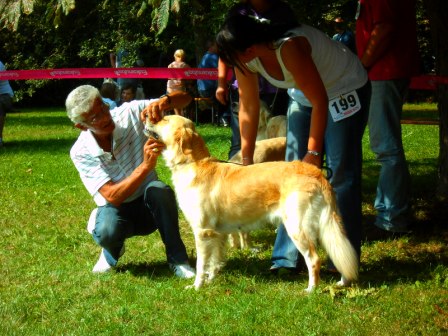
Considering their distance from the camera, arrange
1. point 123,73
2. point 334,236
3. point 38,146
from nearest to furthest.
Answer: point 334,236 → point 123,73 → point 38,146

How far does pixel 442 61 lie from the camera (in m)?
6.18

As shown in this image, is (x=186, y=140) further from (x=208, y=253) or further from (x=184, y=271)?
(x=184, y=271)

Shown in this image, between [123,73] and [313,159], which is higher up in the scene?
[313,159]

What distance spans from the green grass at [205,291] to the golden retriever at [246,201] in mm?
234

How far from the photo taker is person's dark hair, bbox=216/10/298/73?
11.5 feet

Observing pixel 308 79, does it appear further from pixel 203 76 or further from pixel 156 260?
pixel 203 76

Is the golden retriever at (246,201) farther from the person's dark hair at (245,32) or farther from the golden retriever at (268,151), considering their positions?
the golden retriever at (268,151)

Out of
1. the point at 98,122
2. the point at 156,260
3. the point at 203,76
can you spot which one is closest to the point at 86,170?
the point at 98,122

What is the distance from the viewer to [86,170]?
177 inches

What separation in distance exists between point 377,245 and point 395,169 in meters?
0.70

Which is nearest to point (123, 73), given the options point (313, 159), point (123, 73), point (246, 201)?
point (123, 73)

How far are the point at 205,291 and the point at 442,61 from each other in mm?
3460

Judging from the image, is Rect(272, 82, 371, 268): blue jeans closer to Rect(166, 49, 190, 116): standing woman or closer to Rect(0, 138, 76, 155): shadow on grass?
Rect(0, 138, 76, 155): shadow on grass

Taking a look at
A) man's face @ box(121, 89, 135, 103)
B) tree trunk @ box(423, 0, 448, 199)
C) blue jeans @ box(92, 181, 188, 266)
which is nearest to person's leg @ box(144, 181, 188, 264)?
blue jeans @ box(92, 181, 188, 266)
